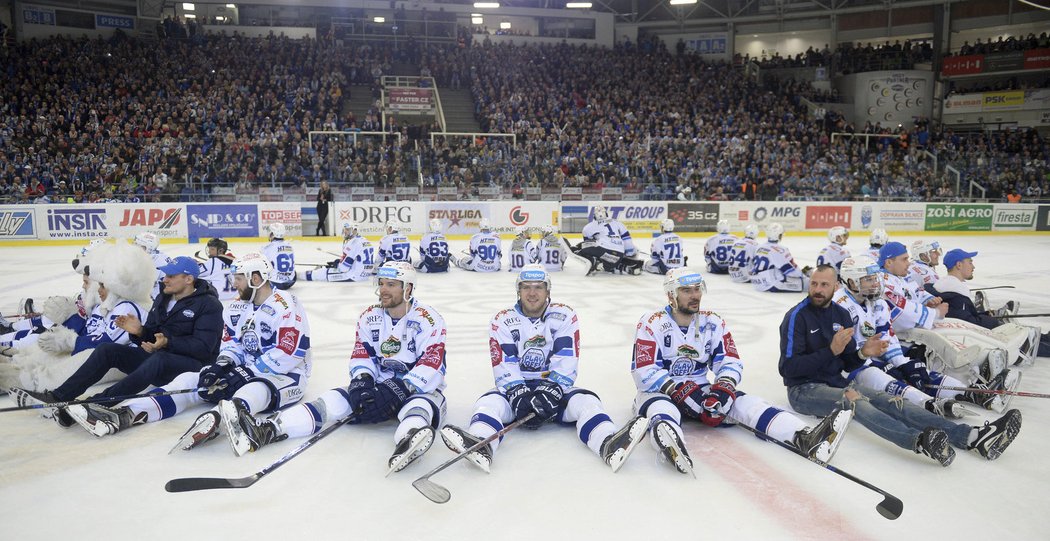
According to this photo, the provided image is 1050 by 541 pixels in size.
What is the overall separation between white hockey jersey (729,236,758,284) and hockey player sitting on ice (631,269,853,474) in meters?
8.21

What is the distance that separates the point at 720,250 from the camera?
45.3 feet

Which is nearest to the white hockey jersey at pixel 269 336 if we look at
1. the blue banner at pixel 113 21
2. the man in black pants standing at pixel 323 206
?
the man in black pants standing at pixel 323 206

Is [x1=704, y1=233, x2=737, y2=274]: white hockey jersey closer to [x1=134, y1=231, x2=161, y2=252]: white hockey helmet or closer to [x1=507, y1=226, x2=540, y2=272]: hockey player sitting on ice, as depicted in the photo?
[x1=507, y1=226, x2=540, y2=272]: hockey player sitting on ice

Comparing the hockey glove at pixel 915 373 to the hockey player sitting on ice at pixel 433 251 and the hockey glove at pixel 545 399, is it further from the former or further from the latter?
the hockey player sitting on ice at pixel 433 251

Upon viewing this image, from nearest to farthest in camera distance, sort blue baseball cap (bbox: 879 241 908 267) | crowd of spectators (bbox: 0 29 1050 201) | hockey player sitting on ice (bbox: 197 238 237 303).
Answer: blue baseball cap (bbox: 879 241 908 267) < hockey player sitting on ice (bbox: 197 238 237 303) < crowd of spectators (bbox: 0 29 1050 201)

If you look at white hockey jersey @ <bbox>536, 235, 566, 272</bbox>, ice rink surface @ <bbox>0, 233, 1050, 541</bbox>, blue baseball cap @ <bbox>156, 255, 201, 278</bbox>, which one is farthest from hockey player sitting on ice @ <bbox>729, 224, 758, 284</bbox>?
blue baseball cap @ <bbox>156, 255, 201, 278</bbox>

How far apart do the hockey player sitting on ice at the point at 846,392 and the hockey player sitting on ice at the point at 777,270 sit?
666 centimetres

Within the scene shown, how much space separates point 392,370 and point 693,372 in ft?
6.93

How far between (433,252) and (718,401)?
9.87 meters

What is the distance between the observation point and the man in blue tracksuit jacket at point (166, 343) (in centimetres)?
521

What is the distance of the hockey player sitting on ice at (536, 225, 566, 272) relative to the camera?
14.5 m

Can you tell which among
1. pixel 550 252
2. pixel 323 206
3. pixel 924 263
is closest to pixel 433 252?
pixel 550 252

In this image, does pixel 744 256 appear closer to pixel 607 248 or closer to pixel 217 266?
pixel 607 248

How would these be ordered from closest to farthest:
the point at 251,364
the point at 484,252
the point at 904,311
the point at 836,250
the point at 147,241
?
1. the point at 251,364
2. the point at 904,311
3. the point at 147,241
4. the point at 836,250
5. the point at 484,252
